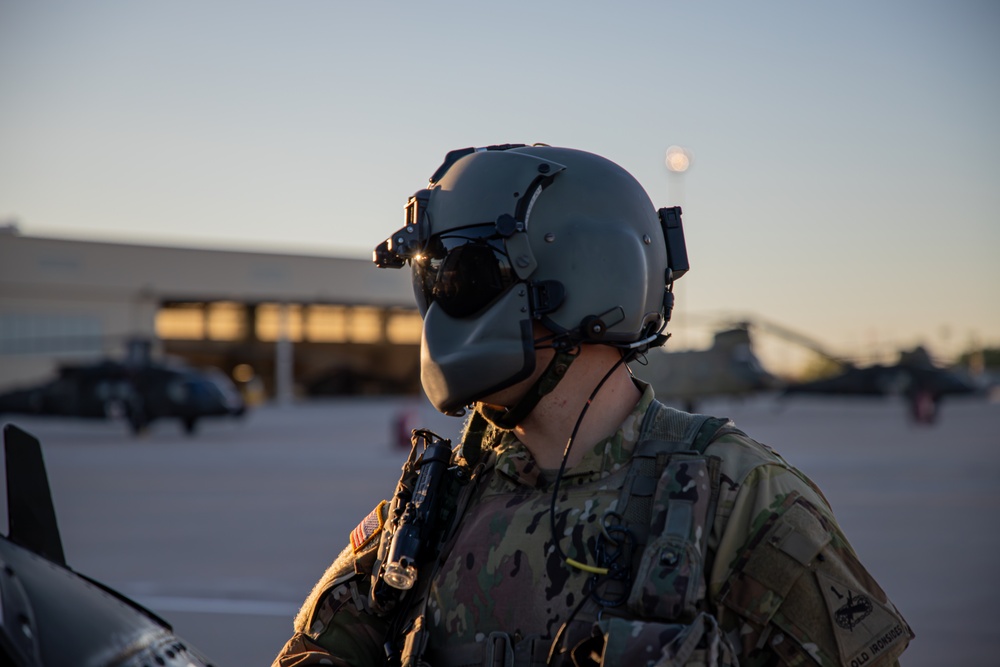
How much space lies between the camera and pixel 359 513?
11.4 m

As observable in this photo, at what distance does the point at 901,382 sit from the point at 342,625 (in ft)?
99.3

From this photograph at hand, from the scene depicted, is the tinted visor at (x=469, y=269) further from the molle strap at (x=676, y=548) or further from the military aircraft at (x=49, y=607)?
the military aircraft at (x=49, y=607)

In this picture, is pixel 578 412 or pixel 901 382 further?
pixel 901 382

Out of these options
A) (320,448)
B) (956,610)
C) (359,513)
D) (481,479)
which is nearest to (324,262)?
(320,448)

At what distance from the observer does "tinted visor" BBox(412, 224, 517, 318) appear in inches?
81.8

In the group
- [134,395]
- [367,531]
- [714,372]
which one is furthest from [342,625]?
[714,372]

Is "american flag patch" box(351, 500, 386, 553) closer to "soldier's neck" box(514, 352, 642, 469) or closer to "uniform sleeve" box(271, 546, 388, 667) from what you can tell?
"uniform sleeve" box(271, 546, 388, 667)

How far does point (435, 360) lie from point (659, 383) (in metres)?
25.8

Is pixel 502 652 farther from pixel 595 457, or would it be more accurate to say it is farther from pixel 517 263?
pixel 517 263

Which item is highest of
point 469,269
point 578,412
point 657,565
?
point 469,269

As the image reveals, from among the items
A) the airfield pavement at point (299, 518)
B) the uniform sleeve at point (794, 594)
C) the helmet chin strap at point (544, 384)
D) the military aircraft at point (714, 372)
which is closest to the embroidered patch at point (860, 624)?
the uniform sleeve at point (794, 594)

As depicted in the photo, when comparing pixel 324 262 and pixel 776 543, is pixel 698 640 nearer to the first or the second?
pixel 776 543

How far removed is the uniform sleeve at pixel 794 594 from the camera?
1711mm

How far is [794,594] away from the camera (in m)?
1.73
